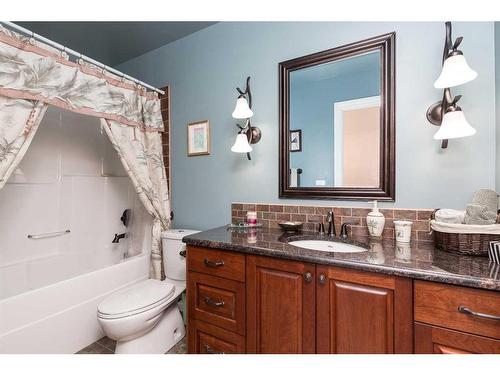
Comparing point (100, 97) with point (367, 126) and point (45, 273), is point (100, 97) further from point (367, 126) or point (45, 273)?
point (367, 126)

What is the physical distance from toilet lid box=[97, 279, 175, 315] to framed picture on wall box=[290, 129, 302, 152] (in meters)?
1.29

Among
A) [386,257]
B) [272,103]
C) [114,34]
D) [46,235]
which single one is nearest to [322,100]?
[272,103]

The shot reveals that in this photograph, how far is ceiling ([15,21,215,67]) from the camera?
1856 millimetres

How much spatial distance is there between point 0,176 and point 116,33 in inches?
59.2

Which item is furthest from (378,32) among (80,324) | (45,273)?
(45,273)

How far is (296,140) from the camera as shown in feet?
5.13

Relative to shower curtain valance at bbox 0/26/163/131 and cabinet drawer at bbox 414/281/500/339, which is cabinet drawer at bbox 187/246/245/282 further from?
shower curtain valance at bbox 0/26/163/131

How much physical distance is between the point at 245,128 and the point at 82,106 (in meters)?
1.05

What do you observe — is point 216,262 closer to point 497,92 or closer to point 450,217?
point 450,217

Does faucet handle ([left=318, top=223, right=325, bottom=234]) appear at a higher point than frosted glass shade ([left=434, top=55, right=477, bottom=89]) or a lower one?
lower

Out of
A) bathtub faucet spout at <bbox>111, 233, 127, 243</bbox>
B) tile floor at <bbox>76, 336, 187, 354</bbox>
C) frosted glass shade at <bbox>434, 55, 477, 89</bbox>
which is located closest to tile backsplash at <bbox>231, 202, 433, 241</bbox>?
frosted glass shade at <bbox>434, 55, 477, 89</bbox>

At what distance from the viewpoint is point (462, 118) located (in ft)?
3.38

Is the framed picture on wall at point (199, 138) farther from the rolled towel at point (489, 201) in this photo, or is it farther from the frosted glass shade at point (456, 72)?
the rolled towel at point (489, 201)
